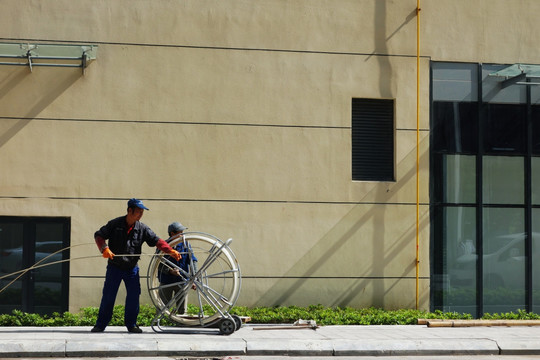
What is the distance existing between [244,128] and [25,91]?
4.10m

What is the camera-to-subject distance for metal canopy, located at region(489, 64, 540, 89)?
622 inches

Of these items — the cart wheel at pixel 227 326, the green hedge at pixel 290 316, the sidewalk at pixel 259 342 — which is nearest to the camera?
the sidewalk at pixel 259 342

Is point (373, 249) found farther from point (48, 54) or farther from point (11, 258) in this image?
point (48, 54)

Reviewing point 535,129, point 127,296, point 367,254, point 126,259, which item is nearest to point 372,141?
point 367,254

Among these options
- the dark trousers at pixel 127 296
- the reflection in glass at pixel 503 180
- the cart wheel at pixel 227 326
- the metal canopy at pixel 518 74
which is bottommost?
the cart wheel at pixel 227 326

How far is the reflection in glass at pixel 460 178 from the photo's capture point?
1658 centimetres

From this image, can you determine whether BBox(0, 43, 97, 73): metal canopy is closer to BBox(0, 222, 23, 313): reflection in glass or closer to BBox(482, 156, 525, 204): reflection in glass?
BBox(0, 222, 23, 313): reflection in glass

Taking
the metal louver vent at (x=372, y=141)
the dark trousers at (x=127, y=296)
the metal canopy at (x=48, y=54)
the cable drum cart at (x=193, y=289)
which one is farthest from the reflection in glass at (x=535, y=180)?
the metal canopy at (x=48, y=54)

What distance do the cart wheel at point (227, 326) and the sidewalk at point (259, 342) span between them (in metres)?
0.09

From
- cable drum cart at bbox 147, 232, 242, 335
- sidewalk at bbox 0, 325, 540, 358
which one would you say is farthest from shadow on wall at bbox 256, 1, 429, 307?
cable drum cart at bbox 147, 232, 242, 335

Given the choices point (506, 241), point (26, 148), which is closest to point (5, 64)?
point (26, 148)

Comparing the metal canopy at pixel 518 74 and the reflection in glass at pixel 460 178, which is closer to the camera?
the metal canopy at pixel 518 74

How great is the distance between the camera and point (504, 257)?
16781 mm

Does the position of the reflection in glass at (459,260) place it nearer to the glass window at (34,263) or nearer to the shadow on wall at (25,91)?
the glass window at (34,263)
